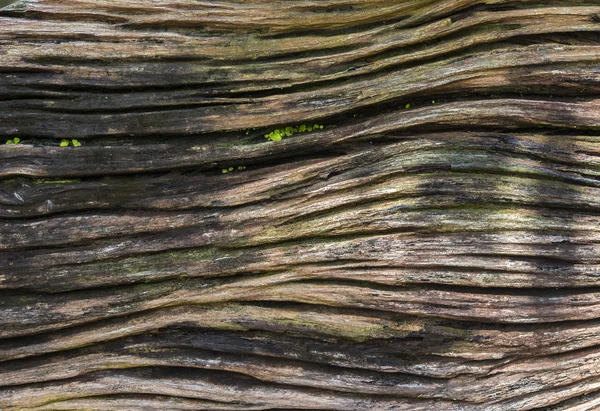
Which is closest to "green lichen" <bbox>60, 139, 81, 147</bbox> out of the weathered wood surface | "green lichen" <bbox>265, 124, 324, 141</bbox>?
the weathered wood surface

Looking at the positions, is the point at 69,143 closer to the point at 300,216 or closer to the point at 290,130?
the point at 290,130

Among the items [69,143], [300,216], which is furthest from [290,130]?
[69,143]

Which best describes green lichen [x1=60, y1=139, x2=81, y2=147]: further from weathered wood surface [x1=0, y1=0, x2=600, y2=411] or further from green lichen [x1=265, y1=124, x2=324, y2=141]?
green lichen [x1=265, y1=124, x2=324, y2=141]

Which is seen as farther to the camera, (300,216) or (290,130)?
(290,130)

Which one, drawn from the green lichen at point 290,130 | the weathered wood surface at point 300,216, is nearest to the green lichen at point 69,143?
the weathered wood surface at point 300,216

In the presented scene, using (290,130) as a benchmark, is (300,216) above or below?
below

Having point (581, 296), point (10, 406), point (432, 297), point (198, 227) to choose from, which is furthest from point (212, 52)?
point (581, 296)

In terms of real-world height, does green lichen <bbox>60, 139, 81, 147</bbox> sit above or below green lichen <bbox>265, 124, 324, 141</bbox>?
below

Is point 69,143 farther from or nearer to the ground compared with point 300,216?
farther from the ground

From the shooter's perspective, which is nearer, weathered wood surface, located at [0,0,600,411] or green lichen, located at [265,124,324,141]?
weathered wood surface, located at [0,0,600,411]
